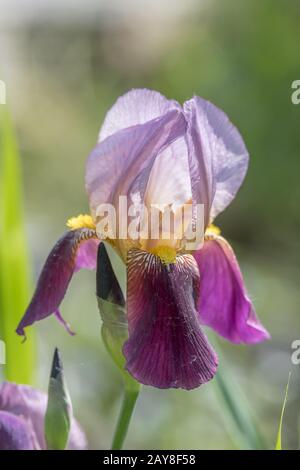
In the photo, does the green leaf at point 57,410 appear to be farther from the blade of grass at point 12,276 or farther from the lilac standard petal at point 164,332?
the blade of grass at point 12,276

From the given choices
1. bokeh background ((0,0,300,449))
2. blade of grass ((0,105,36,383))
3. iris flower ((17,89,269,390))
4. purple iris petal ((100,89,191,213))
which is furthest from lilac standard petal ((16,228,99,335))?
bokeh background ((0,0,300,449))

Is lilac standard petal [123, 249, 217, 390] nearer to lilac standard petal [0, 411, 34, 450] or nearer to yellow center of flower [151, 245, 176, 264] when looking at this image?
yellow center of flower [151, 245, 176, 264]

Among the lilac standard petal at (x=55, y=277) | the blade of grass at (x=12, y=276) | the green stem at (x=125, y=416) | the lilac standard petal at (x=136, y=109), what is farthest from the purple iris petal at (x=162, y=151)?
the blade of grass at (x=12, y=276)

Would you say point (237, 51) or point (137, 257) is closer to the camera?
point (137, 257)

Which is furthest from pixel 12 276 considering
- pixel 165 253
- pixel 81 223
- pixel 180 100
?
pixel 180 100

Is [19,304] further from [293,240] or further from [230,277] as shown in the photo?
[293,240]

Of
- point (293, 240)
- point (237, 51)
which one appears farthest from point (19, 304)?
point (237, 51)
